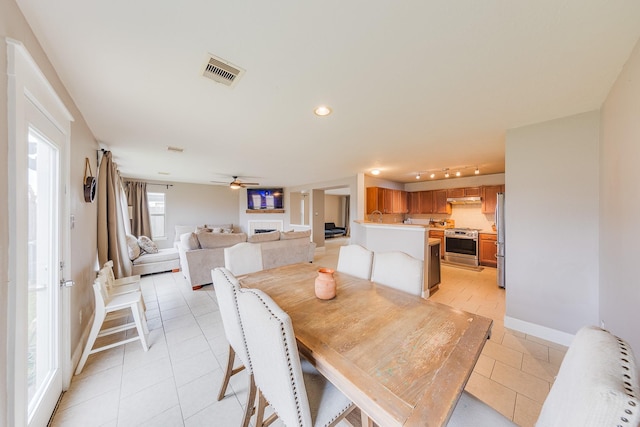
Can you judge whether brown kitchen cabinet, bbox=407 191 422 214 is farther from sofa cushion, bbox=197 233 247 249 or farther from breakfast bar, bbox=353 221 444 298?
sofa cushion, bbox=197 233 247 249

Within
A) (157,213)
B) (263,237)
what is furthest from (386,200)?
(157,213)

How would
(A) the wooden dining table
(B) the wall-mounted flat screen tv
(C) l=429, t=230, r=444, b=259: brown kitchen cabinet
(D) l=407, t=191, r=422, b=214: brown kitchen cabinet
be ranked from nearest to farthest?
(A) the wooden dining table, (C) l=429, t=230, r=444, b=259: brown kitchen cabinet, (D) l=407, t=191, r=422, b=214: brown kitchen cabinet, (B) the wall-mounted flat screen tv

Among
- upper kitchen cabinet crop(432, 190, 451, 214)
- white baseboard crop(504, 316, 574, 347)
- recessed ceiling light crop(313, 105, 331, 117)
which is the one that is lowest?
white baseboard crop(504, 316, 574, 347)

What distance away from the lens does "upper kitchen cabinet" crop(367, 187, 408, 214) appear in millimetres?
5242

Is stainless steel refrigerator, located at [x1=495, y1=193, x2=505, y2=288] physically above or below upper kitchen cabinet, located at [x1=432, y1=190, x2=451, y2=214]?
below

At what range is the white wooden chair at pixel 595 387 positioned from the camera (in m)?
0.47

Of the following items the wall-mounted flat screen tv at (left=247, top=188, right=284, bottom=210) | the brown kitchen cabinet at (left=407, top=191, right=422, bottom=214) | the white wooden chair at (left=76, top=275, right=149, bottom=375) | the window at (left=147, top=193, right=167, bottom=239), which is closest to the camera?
the white wooden chair at (left=76, top=275, right=149, bottom=375)

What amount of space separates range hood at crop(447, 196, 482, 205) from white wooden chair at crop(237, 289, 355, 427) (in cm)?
566

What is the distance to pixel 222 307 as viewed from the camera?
1.48m

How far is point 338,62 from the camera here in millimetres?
1386

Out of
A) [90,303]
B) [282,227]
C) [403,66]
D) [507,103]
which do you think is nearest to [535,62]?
[507,103]

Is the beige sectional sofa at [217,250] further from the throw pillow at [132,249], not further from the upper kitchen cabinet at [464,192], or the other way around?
the upper kitchen cabinet at [464,192]

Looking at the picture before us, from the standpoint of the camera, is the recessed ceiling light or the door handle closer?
the door handle

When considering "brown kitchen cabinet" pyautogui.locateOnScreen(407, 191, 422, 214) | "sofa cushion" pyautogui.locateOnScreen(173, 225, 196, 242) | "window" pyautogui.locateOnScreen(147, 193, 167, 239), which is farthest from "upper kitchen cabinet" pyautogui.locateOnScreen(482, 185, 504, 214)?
"window" pyautogui.locateOnScreen(147, 193, 167, 239)
